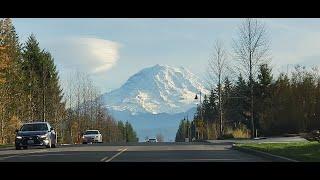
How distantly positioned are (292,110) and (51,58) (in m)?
50.0

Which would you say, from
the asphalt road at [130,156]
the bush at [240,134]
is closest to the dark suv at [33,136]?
the asphalt road at [130,156]

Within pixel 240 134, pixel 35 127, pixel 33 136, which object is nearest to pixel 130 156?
pixel 33 136

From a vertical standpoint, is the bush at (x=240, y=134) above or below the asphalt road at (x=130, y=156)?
below

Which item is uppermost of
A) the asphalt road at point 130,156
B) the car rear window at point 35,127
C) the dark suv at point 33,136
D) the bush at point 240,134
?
the car rear window at point 35,127

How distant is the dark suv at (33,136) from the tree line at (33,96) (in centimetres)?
2253

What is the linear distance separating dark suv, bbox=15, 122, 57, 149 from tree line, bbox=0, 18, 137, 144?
73.9ft

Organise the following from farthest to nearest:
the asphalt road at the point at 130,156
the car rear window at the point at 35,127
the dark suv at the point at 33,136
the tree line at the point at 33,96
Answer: the tree line at the point at 33,96, the car rear window at the point at 35,127, the dark suv at the point at 33,136, the asphalt road at the point at 130,156

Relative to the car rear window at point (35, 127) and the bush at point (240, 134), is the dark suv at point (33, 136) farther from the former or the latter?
the bush at point (240, 134)

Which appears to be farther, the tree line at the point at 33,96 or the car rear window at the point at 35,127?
the tree line at the point at 33,96

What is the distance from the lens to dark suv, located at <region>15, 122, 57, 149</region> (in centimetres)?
3653

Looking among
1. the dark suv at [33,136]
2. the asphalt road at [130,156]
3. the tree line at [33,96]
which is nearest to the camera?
the asphalt road at [130,156]

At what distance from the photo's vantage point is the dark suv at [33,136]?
36.5 m
